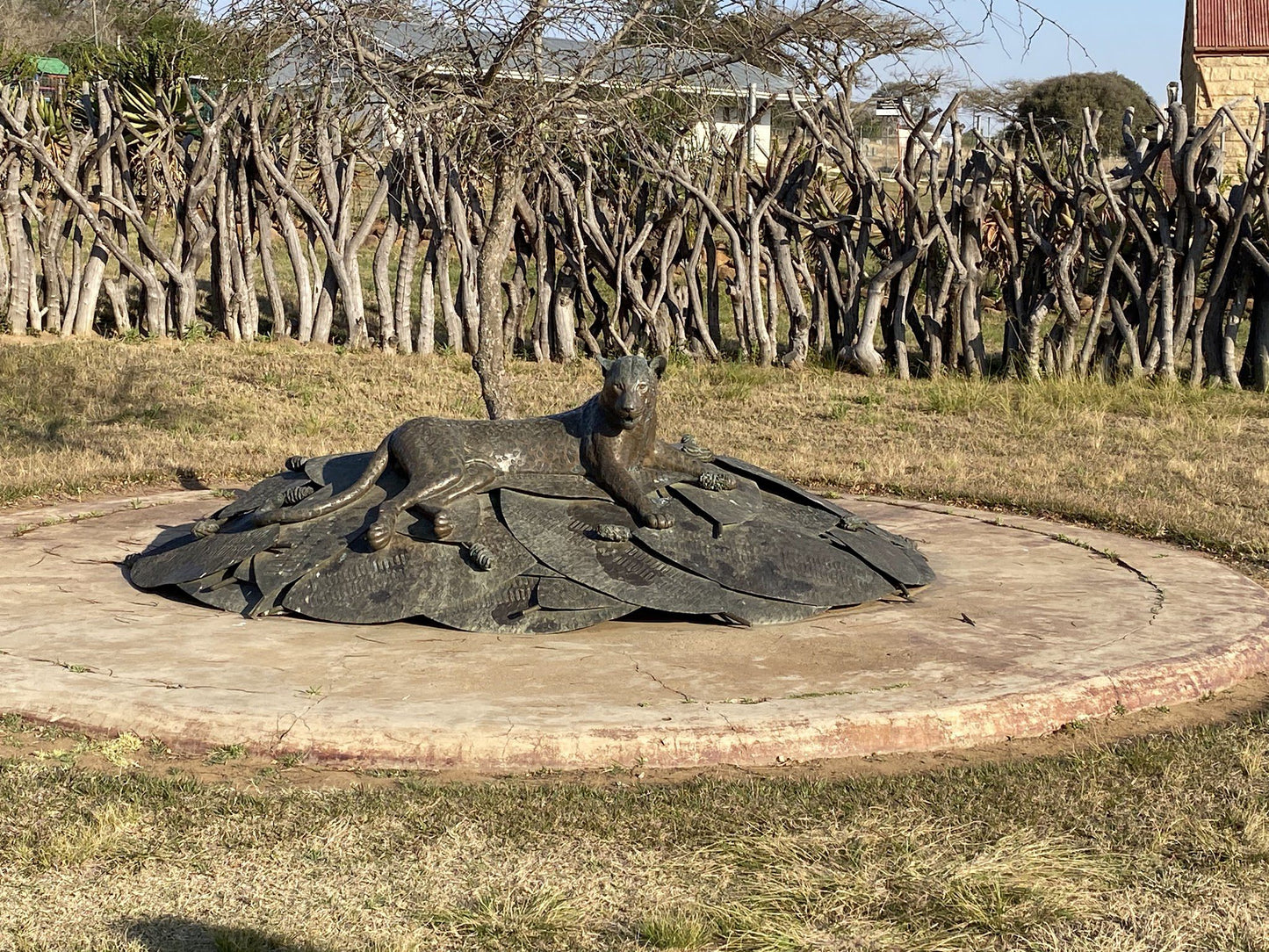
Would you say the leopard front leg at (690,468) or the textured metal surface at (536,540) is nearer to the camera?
the textured metal surface at (536,540)

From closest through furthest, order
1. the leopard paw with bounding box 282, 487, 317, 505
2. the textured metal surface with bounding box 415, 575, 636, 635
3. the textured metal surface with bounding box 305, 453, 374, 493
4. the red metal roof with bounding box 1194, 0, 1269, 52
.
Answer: the textured metal surface with bounding box 415, 575, 636, 635 → the leopard paw with bounding box 282, 487, 317, 505 → the textured metal surface with bounding box 305, 453, 374, 493 → the red metal roof with bounding box 1194, 0, 1269, 52

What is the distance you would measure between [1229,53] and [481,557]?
26.0m

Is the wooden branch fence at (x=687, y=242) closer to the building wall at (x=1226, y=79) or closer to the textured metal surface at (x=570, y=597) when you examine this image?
the textured metal surface at (x=570, y=597)

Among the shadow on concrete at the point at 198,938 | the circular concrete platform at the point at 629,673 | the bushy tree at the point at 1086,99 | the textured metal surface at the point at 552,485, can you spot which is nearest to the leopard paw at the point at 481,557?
the circular concrete platform at the point at 629,673

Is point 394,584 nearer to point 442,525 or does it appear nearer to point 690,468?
point 442,525

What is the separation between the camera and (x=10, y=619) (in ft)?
16.5

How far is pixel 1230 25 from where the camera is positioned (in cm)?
2691

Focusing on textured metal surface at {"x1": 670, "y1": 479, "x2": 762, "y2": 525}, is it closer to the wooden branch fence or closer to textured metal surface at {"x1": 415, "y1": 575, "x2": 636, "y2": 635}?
textured metal surface at {"x1": 415, "y1": 575, "x2": 636, "y2": 635}

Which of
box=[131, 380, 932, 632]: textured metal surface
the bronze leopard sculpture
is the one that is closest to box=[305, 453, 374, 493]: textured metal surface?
box=[131, 380, 932, 632]: textured metal surface

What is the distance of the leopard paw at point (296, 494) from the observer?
18.1ft

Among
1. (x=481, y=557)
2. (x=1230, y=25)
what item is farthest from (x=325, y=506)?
(x=1230, y=25)

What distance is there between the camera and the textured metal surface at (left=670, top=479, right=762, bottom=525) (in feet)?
17.7

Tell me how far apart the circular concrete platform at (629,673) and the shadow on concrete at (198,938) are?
0.95 meters

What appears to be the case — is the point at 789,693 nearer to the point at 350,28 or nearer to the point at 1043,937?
the point at 1043,937
